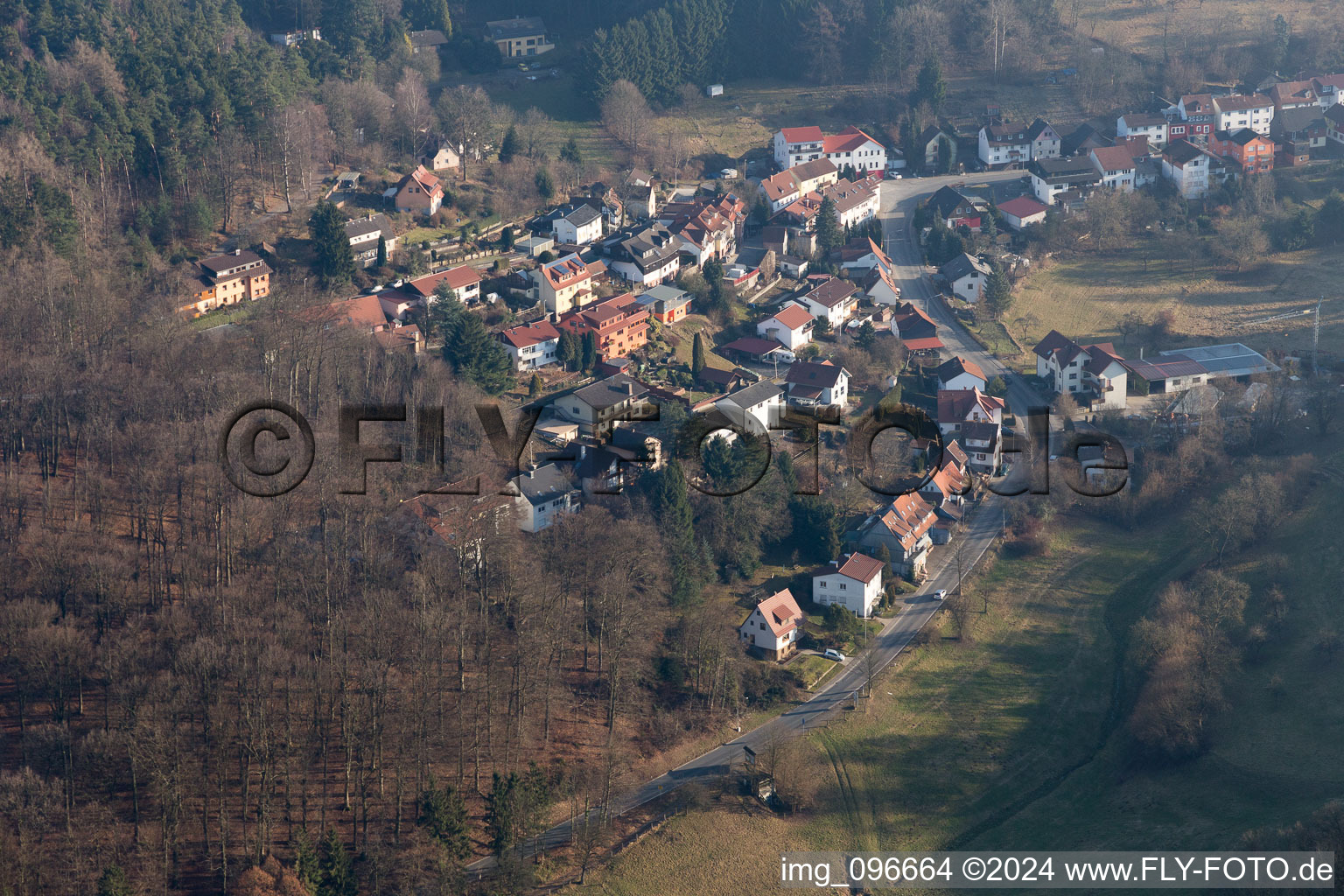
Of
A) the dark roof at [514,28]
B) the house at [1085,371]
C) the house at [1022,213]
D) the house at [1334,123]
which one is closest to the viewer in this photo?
the house at [1085,371]

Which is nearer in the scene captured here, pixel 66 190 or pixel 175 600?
pixel 175 600

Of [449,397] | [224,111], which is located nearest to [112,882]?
[449,397]

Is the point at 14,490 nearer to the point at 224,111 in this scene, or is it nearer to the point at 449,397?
the point at 449,397

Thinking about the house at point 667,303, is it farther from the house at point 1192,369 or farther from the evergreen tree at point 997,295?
the house at point 1192,369

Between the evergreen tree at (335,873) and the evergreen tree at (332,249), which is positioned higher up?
the evergreen tree at (332,249)

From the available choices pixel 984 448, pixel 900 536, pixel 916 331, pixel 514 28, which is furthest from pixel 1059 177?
pixel 514 28

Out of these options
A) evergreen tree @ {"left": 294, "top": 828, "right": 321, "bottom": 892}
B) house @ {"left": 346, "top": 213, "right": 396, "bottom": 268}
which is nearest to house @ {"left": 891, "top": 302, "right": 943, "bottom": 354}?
house @ {"left": 346, "top": 213, "right": 396, "bottom": 268}

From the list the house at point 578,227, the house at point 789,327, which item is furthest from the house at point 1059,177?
the house at point 578,227

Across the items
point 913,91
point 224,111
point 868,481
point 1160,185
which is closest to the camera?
point 868,481
